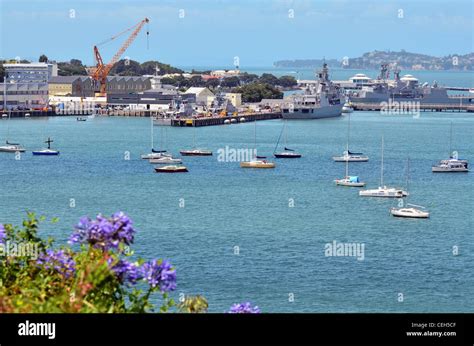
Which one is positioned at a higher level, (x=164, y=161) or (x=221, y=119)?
(x=221, y=119)

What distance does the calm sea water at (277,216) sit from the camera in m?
9.20

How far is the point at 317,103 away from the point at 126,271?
40.6 meters

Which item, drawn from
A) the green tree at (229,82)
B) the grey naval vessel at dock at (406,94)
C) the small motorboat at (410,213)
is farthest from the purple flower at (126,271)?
the green tree at (229,82)

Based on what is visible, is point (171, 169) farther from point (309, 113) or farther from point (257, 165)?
point (309, 113)

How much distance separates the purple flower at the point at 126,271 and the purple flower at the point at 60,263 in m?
0.27

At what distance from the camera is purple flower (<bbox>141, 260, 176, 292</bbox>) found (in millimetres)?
2107

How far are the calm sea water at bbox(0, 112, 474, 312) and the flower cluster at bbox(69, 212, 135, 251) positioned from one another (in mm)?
6131

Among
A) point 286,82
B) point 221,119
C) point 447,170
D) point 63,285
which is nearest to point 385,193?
point 447,170

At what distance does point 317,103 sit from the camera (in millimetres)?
42406

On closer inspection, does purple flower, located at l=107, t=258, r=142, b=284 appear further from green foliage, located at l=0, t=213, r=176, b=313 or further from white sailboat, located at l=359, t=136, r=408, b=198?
white sailboat, located at l=359, t=136, r=408, b=198

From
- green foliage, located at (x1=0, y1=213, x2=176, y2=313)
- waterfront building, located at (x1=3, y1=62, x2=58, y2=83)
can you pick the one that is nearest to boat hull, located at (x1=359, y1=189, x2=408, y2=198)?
green foliage, located at (x1=0, y1=213, x2=176, y2=313)
